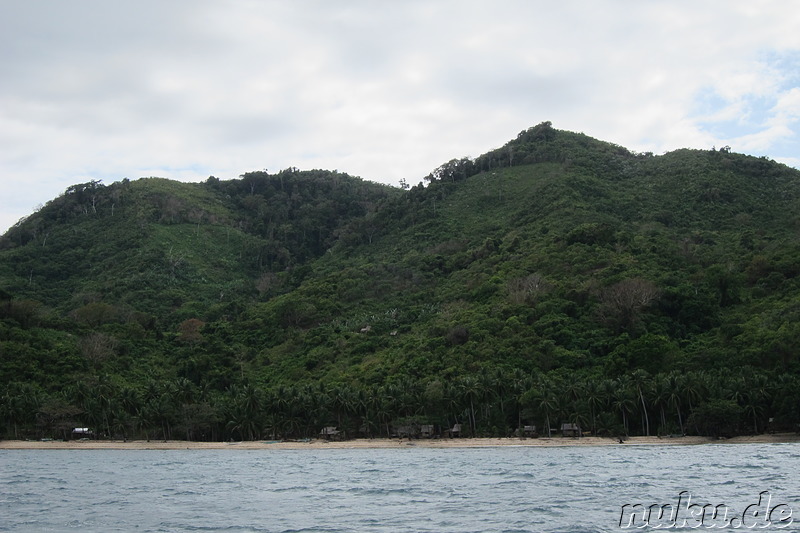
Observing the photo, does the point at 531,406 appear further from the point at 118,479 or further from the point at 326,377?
the point at 118,479

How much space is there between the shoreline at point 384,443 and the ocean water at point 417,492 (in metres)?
5.56

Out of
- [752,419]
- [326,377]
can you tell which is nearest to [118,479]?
[326,377]

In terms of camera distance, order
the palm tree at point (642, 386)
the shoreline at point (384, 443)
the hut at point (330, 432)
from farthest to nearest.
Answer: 1. the hut at point (330, 432)
2. the palm tree at point (642, 386)
3. the shoreline at point (384, 443)

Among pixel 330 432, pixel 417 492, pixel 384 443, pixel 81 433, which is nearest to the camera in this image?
pixel 417 492

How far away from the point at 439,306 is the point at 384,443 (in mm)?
35606

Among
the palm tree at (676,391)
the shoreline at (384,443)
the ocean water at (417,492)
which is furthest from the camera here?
the palm tree at (676,391)

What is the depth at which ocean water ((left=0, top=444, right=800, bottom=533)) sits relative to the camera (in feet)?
115

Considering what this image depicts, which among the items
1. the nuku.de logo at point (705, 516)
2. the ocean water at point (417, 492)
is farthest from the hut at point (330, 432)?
the nuku.de logo at point (705, 516)

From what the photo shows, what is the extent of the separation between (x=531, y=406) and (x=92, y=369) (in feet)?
Result: 182

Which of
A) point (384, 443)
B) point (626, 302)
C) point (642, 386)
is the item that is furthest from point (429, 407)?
point (626, 302)

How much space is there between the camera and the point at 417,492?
45250mm

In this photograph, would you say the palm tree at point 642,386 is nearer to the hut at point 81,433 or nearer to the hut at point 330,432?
the hut at point 330,432

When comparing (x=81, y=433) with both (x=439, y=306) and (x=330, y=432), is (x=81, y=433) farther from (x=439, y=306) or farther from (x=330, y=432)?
(x=439, y=306)

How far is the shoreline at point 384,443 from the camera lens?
255 feet
